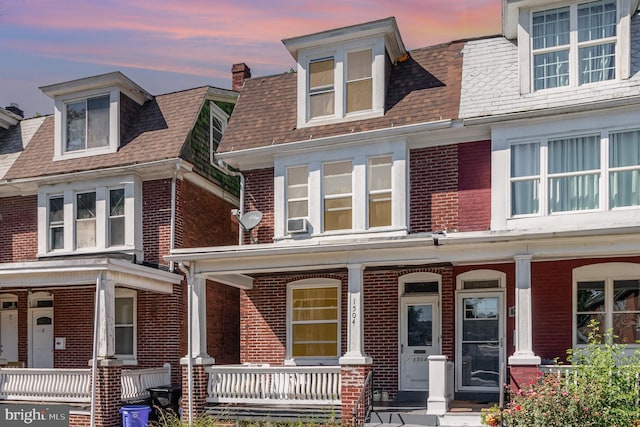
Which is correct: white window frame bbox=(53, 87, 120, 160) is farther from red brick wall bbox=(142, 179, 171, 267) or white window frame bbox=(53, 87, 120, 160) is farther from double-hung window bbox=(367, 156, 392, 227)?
double-hung window bbox=(367, 156, 392, 227)

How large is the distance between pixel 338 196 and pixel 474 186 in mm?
3000

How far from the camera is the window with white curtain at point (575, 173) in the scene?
42.3ft

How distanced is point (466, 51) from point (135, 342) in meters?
10.9

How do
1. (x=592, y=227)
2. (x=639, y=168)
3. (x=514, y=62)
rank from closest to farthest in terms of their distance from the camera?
(x=592, y=227) < (x=639, y=168) < (x=514, y=62)

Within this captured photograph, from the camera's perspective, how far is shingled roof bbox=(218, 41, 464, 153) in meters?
14.9

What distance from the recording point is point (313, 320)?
16.0 m

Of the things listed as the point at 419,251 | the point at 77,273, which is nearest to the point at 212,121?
the point at 77,273

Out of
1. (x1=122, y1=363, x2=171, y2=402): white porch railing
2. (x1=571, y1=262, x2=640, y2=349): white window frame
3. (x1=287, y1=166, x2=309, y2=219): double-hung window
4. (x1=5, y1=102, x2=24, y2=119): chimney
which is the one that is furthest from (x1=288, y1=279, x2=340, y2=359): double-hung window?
(x1=5, y1=102, x2=24, y2=119): chimney

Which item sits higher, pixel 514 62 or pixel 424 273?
pixel 514 62

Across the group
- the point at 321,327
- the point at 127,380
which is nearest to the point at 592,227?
the point at 321,327

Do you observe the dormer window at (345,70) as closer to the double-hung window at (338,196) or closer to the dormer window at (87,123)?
the double-hung window at (338,196)

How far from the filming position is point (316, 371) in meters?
13.5

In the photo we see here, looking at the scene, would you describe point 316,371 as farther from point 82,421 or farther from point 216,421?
point 82,421

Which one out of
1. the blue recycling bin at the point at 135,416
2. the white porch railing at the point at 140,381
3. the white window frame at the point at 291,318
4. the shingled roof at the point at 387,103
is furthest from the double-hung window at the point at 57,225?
the white window frame at the point at 291,318
